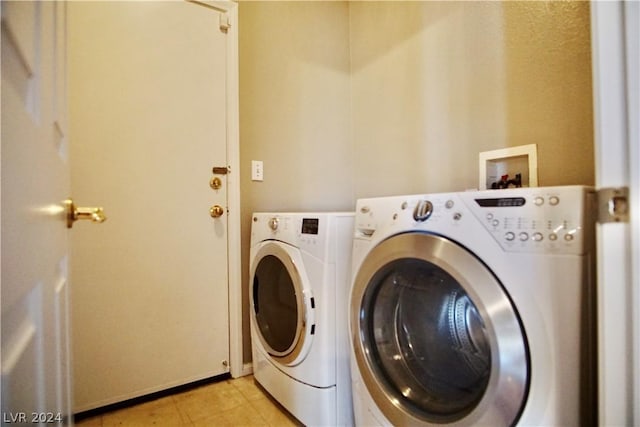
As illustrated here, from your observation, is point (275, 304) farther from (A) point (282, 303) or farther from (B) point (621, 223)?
(B) point (621, 223)

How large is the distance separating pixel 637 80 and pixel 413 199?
20.2 inches

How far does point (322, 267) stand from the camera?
1206 millimetres

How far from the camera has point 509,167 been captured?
137cm

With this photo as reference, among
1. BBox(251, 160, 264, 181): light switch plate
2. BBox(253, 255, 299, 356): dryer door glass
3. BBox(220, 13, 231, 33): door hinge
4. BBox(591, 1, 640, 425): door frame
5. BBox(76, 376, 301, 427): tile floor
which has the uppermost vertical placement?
BBox(220, 13, 231, 33): door hinge

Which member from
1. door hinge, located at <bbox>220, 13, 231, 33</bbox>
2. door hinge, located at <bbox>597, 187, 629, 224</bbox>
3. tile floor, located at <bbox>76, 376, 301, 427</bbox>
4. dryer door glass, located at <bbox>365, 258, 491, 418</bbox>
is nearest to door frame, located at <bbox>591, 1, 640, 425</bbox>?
door hinge, located at <bbox>597, 187, 629, 224</bbox>

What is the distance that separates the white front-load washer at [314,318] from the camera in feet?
3.94

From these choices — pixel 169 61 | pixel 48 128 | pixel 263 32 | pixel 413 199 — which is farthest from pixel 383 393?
pixel 263 32

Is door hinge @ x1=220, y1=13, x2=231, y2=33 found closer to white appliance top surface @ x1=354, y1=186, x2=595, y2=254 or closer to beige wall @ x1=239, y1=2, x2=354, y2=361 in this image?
beige wall @ x1=239, y1=2, x2=354, y2=361

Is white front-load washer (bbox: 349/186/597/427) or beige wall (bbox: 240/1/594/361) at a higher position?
beige wall (bbox: 240/1/594/361)

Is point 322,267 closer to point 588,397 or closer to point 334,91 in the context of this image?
point 588,397

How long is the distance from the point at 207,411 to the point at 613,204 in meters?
1.61

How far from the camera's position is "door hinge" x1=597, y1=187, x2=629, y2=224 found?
517 millimetres

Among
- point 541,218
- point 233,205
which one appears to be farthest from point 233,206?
point 541,218

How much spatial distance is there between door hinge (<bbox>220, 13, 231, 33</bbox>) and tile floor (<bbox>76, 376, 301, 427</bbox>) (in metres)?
1.87
